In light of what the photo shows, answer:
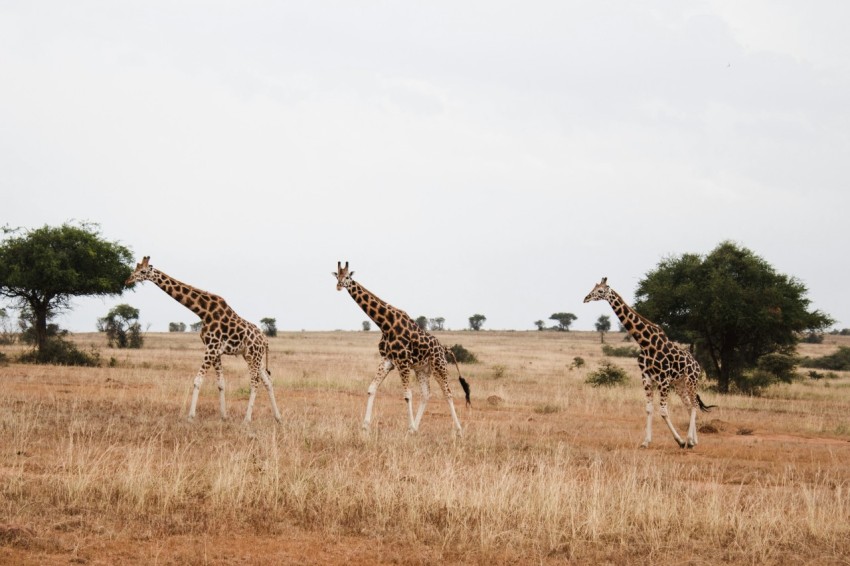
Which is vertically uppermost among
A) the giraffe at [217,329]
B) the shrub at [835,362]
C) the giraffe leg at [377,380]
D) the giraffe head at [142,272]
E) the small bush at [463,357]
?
the giraffe head at [142,272]

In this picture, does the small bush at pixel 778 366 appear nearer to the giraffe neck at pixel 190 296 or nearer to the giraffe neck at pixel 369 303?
the giraffe neck at pixel 369 303

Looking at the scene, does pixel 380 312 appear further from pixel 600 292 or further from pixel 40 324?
pixel 40 324

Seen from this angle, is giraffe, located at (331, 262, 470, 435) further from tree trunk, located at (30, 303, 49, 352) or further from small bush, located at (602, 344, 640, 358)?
small bush, located at (602, 344, 640, 358)

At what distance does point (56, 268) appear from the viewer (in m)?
31.2

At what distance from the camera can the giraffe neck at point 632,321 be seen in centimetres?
1573

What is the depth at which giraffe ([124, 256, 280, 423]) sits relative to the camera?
1494 centimetres

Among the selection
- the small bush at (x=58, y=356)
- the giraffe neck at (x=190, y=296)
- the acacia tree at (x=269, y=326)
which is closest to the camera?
the giraffe neck at (x=190, y=296)

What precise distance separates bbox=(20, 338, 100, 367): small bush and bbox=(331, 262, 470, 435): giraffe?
18487mm

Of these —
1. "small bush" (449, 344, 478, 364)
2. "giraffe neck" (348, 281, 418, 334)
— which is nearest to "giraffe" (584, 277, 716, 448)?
"giraffe neck" (348, 281, 418, 334)

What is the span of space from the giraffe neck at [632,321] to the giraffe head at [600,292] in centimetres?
11

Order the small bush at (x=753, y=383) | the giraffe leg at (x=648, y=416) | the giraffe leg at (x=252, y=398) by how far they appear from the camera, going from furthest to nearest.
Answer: the small bush at (x=753, y=383), the giraffe leg at (x=648, y=416), the giraffe leg at (x=252, y=398)

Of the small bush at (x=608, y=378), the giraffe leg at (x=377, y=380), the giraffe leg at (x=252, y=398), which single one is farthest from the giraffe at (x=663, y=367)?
the small bush at (x=608, y=378)

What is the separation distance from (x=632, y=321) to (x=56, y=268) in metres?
24.4

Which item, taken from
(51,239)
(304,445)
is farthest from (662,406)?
(51,239)
